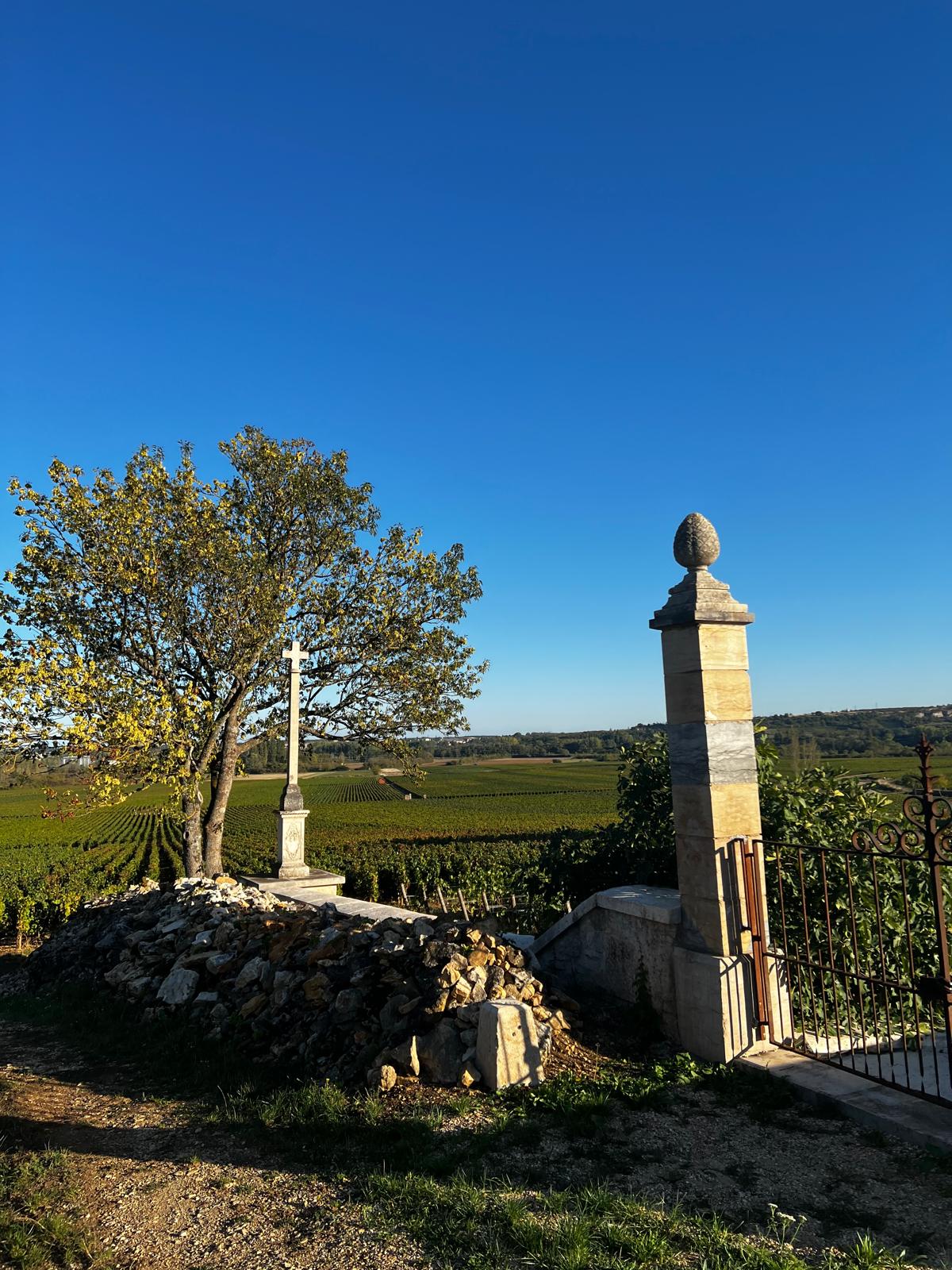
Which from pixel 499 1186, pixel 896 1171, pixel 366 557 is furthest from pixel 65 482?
pixel 896 1171

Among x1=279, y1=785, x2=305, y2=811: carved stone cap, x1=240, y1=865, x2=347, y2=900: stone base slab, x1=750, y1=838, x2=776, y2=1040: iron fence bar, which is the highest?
x1=279, y1=785, x2=305, y2=811: carved stone cap

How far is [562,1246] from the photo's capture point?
332 centimetres

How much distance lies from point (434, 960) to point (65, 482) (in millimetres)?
12221

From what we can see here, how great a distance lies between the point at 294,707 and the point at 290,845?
8.29 ft

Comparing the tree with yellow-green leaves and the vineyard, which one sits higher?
the tree with yellow-green leaves

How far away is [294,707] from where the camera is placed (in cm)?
1433

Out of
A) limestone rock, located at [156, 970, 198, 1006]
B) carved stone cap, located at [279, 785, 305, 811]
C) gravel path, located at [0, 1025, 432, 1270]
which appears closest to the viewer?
gravel path, located at [0, 1025, 432, 1270]

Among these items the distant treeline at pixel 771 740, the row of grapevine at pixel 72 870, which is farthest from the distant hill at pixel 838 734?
the row of grapevine at pixel 72 870

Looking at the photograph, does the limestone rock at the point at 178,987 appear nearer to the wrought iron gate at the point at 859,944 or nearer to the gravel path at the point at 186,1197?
the gravel path at the point at 186,1197

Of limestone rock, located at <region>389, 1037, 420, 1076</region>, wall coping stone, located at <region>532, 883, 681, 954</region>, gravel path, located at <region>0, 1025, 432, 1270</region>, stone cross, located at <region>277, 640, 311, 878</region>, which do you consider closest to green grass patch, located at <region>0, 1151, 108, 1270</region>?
gravel path, located at <region>0, 1025, 432, 1270</region>

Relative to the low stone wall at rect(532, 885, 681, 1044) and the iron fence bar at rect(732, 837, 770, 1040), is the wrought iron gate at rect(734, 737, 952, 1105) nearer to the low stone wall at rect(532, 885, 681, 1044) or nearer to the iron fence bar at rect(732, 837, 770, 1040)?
the iron fence bar at rect(732, 837, 770, 1040)

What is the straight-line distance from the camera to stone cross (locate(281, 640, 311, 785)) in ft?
46.3

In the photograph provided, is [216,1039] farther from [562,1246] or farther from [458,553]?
[458,553]

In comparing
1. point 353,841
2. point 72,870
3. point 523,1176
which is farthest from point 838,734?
point 523,1176
